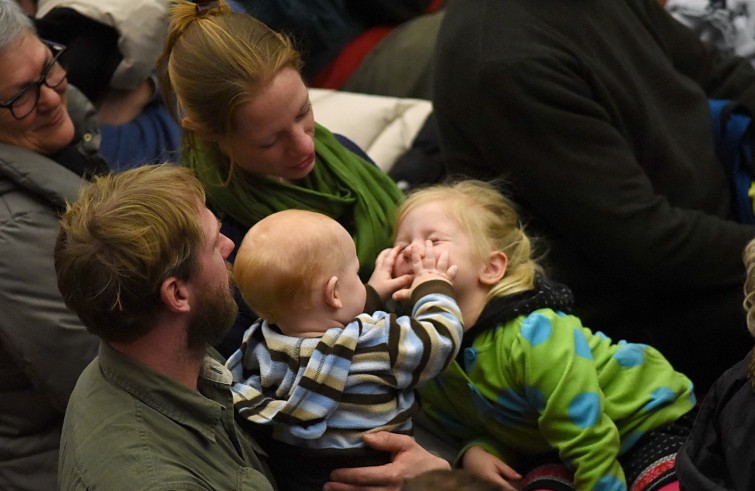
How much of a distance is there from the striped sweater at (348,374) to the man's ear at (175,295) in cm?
24

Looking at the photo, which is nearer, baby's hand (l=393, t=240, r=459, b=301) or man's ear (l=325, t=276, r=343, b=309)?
man's ear (l=325, t=276, r=343, b=309)

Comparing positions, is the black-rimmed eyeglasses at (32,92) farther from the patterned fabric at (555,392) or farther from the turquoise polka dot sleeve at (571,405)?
the turquoise polka dot sleeve at (571,405)

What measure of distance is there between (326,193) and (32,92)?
0.63 metres

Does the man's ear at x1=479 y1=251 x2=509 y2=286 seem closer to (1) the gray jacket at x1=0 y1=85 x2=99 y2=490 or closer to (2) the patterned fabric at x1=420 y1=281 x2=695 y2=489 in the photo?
(2) the patterned fabric at x1=420 y1=281 x2=695 y2=489

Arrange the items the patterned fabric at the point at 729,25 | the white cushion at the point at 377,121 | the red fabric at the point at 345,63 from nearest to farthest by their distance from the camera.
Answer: the white cushion at the point at 377,121
the patterned fabric at the point at 729,25
the red fabric at the point at 345,63

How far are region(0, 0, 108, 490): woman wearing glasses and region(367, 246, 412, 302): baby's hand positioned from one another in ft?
1.86

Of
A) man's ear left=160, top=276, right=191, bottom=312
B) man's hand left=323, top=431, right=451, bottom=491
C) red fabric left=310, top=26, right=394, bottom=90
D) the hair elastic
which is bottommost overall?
red fabric left=310, top=26, right=394, bottom=90

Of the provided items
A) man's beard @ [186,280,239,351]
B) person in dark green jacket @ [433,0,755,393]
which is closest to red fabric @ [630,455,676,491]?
person in dark green jacket @ [433,0,755,393]

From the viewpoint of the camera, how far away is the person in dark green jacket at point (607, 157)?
7.05ft

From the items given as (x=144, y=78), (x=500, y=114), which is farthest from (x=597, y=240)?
(x=144, y=78)

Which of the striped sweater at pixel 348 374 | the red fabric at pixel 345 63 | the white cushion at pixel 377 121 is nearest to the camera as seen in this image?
the striped sweater at pixel 348 374

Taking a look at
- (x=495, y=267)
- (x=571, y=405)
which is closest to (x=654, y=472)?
(x=571, y=405)

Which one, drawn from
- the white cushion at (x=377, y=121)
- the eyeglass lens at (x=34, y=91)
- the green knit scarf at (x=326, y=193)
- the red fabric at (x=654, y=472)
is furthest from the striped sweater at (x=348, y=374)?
the white cushion at (x=377, y=121)

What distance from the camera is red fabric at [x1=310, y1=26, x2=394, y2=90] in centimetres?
349
